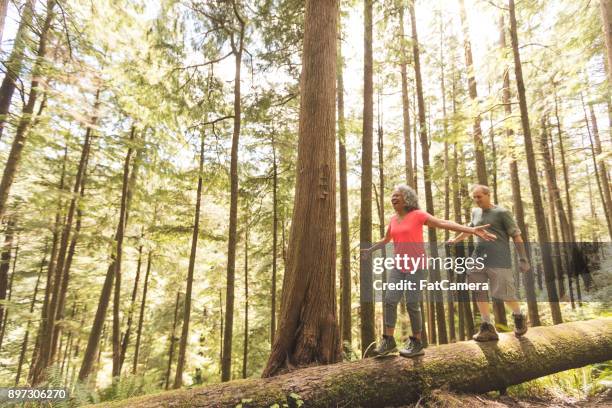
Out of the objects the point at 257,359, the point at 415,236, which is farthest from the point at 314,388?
the point at 257,359

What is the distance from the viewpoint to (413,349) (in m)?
3.57

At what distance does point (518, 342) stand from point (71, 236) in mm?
13558

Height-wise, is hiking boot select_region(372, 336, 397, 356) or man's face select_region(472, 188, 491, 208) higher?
man's face select_region(472, 188, 491, 208)

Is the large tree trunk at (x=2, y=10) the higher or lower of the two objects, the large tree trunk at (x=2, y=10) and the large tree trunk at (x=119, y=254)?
the higher

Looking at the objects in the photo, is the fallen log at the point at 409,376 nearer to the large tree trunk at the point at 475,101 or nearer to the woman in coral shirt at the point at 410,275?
the woman in coral shirt at the point at 410,275

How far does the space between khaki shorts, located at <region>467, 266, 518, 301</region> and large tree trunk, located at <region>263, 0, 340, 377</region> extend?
2173mm

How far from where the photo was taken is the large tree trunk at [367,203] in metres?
5.82

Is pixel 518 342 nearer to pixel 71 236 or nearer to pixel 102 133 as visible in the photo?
pixel 71 236

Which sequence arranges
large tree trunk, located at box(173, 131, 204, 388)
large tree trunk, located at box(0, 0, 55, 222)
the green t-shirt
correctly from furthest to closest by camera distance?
1. large tree trunk, located at box(173, 131, 204, 388)
2. large tree trunk, located at box(0, 0, 55, 222)
3. the green t-shirt

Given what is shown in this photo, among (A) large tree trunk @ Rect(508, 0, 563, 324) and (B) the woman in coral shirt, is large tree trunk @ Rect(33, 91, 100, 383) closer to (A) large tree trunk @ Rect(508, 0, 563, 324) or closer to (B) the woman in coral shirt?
(B) the woman in coral shirt

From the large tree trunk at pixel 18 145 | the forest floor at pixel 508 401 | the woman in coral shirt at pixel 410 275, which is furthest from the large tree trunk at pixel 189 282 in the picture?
the forest floor at pixel 508 401

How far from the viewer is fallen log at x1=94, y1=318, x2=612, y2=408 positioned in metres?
2.88

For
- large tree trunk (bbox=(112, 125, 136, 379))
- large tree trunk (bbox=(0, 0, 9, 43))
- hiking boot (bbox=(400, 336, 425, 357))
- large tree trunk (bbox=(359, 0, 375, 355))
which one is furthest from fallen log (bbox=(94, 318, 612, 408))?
large tree trunk (bbox=(112, 125, 136, 379))

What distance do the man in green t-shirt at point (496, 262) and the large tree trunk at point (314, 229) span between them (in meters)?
2.08
